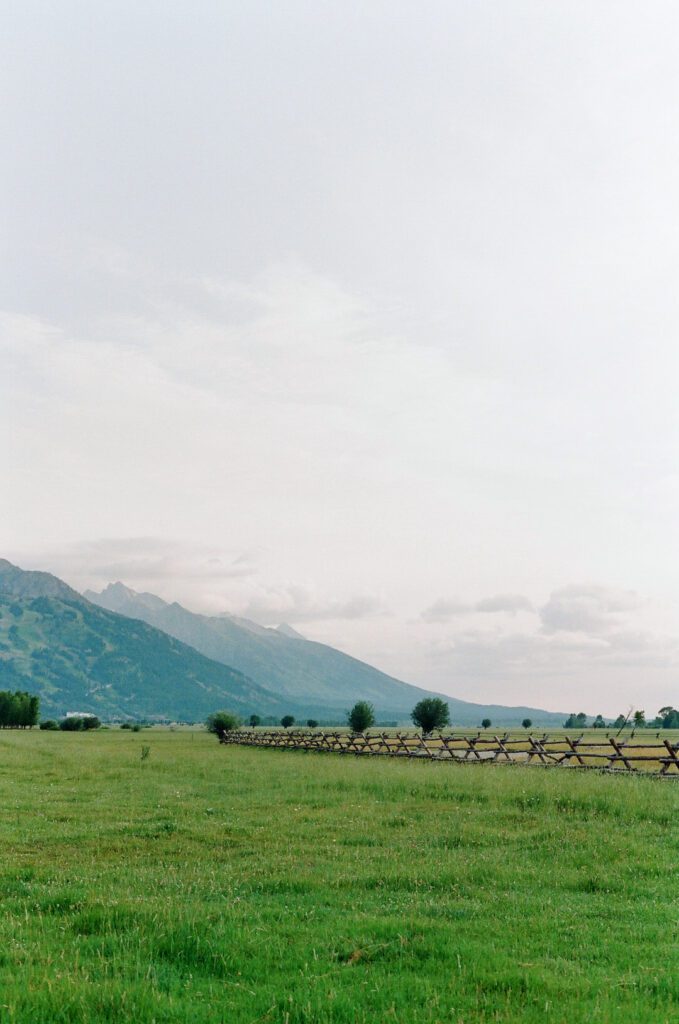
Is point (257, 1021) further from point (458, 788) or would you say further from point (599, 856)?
point (458, 788)

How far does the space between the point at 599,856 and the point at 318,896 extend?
272 inches

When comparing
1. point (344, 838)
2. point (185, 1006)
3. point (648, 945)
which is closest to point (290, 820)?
point (344, 838)

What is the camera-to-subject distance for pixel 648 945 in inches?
412

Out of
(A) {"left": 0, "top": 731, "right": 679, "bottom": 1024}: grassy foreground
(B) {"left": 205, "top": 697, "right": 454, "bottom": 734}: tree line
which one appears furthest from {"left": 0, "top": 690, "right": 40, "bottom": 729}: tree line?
(A) {"left": 0, "top": 731, "right": 679, "bottom": 1024}: grassy foreground

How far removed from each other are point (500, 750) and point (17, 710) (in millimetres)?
125341

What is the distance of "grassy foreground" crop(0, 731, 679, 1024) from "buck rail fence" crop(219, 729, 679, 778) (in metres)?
13.2

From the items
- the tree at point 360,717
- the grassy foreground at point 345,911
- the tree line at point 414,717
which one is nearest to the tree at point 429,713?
the tree line at point 414,717

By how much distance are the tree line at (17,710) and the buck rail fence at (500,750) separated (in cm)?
6633

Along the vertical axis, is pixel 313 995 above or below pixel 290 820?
above

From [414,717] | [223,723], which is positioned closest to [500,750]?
[414,717]

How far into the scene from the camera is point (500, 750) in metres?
49.4

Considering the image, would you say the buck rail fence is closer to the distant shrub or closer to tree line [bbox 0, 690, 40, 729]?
tree line [bbox 0, 690, 40, 729]

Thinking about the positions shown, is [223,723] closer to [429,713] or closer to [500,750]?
[429,713]

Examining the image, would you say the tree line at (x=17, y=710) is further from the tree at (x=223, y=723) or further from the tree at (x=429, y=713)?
the tree at (x=429, y=713)
